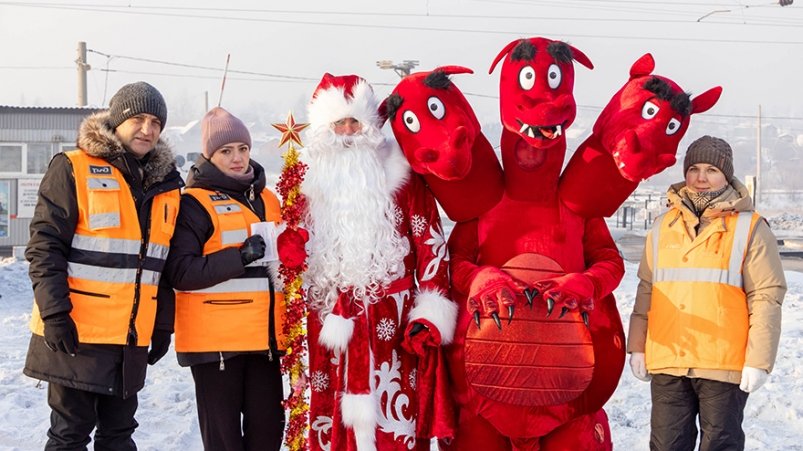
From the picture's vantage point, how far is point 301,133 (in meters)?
3.44

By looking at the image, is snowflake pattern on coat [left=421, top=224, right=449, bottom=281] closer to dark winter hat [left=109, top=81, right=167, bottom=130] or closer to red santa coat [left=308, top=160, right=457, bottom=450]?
red santa coat [left=308, top=160, right=457, bottom=450]

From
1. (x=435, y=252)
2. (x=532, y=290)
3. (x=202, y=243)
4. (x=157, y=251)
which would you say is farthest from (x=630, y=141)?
(x=157, y=251)

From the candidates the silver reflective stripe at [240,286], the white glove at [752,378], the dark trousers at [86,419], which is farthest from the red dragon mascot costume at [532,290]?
the dark trousers at [86,419]

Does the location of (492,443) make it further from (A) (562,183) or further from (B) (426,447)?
(A) (562,183)

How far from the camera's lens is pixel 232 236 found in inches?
132

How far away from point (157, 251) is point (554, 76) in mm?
1810

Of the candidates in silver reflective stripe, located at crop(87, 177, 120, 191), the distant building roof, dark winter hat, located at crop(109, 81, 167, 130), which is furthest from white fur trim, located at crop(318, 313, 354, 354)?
the distant building roof

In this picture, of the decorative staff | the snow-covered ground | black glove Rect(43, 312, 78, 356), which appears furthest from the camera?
the snow-covered ground

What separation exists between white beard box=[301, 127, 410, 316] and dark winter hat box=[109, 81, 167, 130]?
2.26ft

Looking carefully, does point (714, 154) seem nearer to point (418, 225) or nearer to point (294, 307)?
point (418, 225)

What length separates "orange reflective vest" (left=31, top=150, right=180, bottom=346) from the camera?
306 cm

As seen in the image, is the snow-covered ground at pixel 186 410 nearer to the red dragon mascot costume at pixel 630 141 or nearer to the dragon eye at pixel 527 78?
the red dragon mascot costume at pixel 630 141

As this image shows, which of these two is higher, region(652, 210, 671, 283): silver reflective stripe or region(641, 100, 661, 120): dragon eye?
region(641, 100, 661, 120): dragon eye

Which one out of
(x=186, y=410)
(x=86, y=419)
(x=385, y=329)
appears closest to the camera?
(x=86, y=419)
